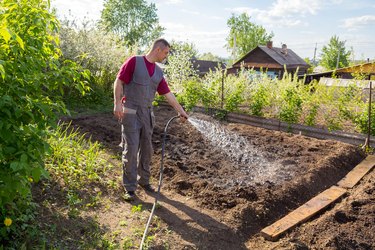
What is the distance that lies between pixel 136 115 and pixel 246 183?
1.75 metres

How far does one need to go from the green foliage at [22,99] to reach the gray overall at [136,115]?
47.3 inches

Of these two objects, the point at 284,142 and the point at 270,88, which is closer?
the point at 284,142

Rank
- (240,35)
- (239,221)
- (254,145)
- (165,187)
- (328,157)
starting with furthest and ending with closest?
(240,35)
(254,145)
(328,157)
(165,187)
(239,221)

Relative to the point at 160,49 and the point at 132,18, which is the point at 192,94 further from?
the point at 132,18

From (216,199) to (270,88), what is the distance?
5251mm

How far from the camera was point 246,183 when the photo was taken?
4.52m

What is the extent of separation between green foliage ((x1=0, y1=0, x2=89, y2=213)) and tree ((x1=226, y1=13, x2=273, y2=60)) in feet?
178

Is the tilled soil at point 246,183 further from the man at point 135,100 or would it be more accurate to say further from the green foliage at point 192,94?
the green foliage at point 192,94

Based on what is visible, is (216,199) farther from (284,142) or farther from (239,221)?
(284,142)

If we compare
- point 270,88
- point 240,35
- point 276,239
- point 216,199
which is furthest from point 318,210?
point 240,35

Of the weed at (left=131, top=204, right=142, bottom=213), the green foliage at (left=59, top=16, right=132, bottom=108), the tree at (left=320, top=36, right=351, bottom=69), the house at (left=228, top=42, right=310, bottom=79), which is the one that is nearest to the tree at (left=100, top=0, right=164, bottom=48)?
the house at (left=228, top=42, right=310, bottom=79)

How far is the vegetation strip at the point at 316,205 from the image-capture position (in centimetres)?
345

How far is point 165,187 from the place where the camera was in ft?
14.5

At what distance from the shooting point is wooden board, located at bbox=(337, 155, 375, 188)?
4707mm
